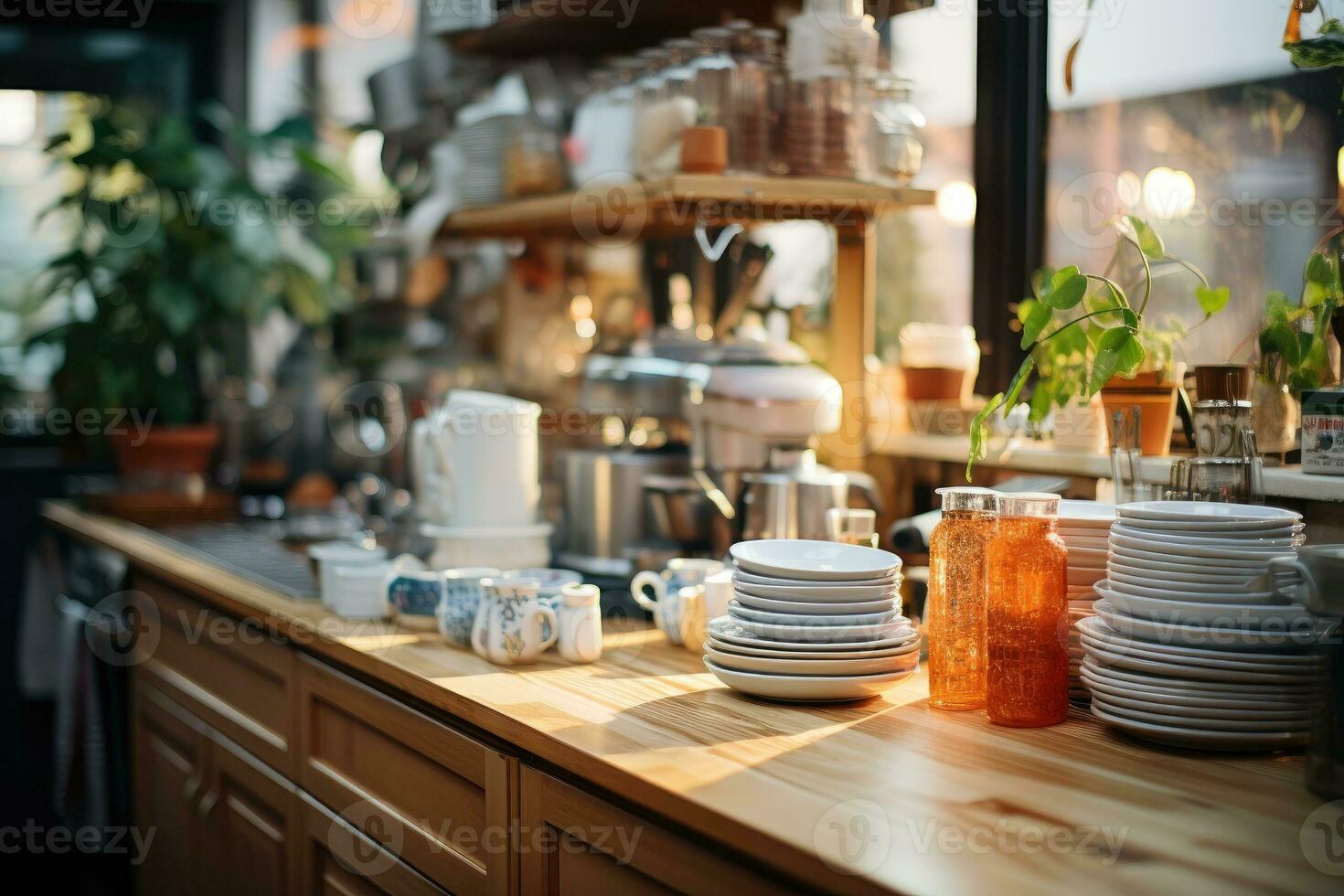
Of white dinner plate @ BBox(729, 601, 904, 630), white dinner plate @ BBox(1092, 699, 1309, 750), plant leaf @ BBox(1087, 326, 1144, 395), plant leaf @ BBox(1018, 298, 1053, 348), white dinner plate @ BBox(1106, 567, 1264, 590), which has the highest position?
plant leaf @ BBox(1018, 298, 1053, 348)

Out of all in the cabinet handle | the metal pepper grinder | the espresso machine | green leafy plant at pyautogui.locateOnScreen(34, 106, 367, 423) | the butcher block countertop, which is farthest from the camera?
green leafy plant at pyautogui.locateOnScreen(34, 106, 367, 423)

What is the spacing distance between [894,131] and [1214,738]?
3.18 ft

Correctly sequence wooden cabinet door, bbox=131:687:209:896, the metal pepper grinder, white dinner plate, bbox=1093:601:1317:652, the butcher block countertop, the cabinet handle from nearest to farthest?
1. the butcher block countertop
2. the metal pepper grinder
3. white dinner plate, bbox=1093:601:1317:652
4. the cabinet handle
5. wooden cabinet door, bbox=131:687:209:896

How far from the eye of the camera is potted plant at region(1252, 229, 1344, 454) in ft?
4.70

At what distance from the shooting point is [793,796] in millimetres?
1034

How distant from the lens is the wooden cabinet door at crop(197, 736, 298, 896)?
71.9 inches

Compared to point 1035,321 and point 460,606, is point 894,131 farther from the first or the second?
point 460,606

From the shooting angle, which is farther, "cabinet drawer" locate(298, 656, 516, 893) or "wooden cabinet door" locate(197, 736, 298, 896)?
"wooden cabinet door" locate(197, 736, 298, 896)

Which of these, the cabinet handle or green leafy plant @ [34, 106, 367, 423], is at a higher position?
green leafy plant @ [34, 106, 367, 423]

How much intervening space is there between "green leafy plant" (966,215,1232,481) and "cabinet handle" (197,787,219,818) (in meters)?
1.33

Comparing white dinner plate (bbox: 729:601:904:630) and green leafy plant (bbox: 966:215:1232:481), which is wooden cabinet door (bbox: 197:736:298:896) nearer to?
white dinner plate (bbox: 729:601:904:630)

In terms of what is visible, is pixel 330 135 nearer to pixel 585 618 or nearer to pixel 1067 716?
pixel 585 618

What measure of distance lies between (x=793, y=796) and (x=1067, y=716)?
401 mm

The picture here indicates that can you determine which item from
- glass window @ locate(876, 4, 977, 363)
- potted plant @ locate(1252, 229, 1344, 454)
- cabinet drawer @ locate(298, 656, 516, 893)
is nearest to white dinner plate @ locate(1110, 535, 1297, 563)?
potted plant @ locate(1252, 229, 1344, 454)
